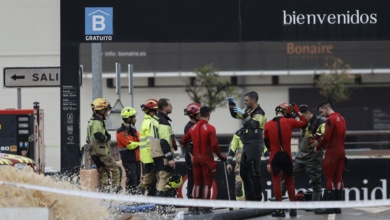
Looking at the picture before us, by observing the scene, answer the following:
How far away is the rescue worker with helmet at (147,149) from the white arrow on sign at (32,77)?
107 inches

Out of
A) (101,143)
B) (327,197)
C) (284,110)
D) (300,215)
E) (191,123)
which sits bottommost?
(300,215)

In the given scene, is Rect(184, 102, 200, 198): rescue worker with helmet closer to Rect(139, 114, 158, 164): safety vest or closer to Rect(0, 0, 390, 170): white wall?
Rect(139, 114, 158, 164): safety vest

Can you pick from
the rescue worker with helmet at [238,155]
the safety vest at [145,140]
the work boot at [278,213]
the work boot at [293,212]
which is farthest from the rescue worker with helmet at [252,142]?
the safety vest at [145,140]

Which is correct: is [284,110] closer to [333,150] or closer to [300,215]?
[333,150]

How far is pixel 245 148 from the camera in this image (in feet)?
48.5

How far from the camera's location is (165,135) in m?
15.4

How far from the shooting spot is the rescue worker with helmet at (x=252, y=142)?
14.5 meters

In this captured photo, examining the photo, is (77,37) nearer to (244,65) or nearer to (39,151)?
(39,151)

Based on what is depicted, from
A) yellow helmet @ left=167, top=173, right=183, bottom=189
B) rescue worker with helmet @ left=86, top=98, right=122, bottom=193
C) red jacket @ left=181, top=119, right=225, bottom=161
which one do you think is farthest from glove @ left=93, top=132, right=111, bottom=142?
red jacket @ left=181, top=119, right=225, bottom=161

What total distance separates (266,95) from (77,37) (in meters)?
33.3

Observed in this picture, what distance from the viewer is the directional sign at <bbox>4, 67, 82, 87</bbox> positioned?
18203 millimetres

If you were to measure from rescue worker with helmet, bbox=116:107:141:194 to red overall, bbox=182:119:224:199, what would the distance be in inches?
100

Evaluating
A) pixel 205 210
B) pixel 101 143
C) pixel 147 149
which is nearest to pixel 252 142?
pixel 205 210

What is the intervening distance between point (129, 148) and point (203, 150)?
3.01 metres
